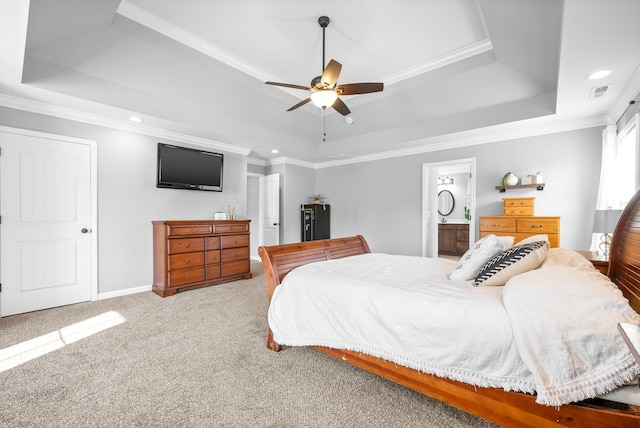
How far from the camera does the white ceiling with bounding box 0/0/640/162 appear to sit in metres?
2.32

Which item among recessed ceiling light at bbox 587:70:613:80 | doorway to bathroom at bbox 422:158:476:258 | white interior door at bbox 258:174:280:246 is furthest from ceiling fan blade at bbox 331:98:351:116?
white interior door at bbox 258:174:280:246

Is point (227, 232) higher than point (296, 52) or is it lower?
lower

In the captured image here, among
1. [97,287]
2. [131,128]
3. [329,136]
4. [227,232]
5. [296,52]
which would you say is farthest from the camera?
[329,136]

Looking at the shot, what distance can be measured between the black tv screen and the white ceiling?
1.00 feet

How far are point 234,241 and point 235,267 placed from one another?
0.43 meters

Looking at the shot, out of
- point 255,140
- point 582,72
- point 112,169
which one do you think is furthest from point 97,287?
point 582,72

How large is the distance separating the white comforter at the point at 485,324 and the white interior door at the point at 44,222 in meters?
3.18

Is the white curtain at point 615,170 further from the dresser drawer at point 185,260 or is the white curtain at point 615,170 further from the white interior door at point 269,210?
the white interior door at point 269,210

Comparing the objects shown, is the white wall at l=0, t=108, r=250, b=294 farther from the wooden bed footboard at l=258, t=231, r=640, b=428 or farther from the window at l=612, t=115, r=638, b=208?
the window at l=612, t=115, r=638, b=208

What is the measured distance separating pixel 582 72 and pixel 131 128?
17.4 feet

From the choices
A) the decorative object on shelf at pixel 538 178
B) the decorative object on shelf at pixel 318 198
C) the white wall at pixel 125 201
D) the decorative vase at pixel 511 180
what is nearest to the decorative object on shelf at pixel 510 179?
the decorative vase at pixel 511 180

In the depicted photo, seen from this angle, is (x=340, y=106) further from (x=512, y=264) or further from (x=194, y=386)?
(x=194, y=386)

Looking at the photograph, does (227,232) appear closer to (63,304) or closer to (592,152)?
(63,304)

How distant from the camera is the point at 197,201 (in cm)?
478
